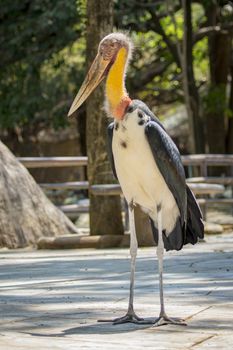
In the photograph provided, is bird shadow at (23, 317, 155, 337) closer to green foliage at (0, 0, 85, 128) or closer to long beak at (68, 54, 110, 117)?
long beak at (68, 54, 110, 117)

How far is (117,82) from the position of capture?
6.50 metres

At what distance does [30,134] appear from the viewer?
1259 inches

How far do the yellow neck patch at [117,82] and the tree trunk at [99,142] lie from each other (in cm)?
609

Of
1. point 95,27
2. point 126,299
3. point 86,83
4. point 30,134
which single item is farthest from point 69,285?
point 30,134

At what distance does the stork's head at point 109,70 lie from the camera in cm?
648

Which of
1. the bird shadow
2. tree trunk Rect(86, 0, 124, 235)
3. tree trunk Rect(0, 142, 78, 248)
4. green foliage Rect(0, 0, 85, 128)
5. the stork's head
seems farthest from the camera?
green foliage Rect(0, 0, 85, 128)

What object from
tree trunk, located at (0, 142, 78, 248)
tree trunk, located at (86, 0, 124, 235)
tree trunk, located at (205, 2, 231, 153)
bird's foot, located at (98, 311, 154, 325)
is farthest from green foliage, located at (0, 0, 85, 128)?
bird's foot, located at (98, 311, 154, 325)

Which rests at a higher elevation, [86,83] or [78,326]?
[86,83]

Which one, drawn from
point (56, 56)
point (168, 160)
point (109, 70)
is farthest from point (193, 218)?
point (56, 56)

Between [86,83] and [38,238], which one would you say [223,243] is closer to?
[38,238]

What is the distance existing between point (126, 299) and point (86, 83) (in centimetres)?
154

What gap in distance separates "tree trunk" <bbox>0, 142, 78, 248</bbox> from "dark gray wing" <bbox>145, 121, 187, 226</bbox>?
20.9 feet

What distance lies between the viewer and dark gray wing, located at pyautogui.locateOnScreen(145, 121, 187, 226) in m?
6.33

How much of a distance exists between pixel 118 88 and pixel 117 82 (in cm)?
5
